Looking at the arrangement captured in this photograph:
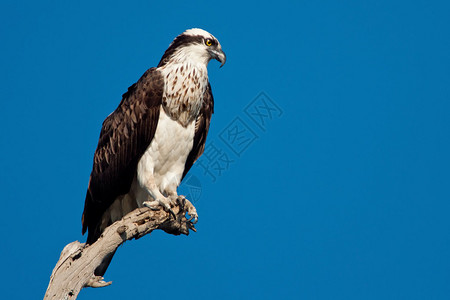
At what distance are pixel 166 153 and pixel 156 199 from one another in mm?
571

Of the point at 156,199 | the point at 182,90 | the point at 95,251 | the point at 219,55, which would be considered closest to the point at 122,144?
the point at 156,199

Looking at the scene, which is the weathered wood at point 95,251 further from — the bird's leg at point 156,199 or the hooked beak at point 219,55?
the hooked beak at point 219,55

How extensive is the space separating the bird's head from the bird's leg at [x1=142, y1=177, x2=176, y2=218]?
1449 mm

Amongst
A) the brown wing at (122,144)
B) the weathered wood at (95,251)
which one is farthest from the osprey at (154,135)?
the weathered wood at (95,251)

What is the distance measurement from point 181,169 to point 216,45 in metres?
1.55

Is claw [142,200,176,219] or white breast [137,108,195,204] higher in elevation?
white breast [137,108,195,204]

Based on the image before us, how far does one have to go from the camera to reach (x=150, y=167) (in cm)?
699

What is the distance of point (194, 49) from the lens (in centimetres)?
710

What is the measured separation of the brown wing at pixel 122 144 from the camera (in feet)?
22.7

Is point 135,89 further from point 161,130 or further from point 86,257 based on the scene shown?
point 86,257

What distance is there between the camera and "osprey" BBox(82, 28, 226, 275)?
22.7 feet

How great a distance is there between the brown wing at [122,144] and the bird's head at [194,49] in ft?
1.00

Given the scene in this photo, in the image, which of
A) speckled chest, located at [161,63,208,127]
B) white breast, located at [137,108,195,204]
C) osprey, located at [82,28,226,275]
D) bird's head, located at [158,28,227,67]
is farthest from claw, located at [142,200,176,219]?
bird's head, located at [158,28,227,67]

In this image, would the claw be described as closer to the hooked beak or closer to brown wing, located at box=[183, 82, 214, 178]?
brown wing, located at box=[183, 82, 214, 178]
